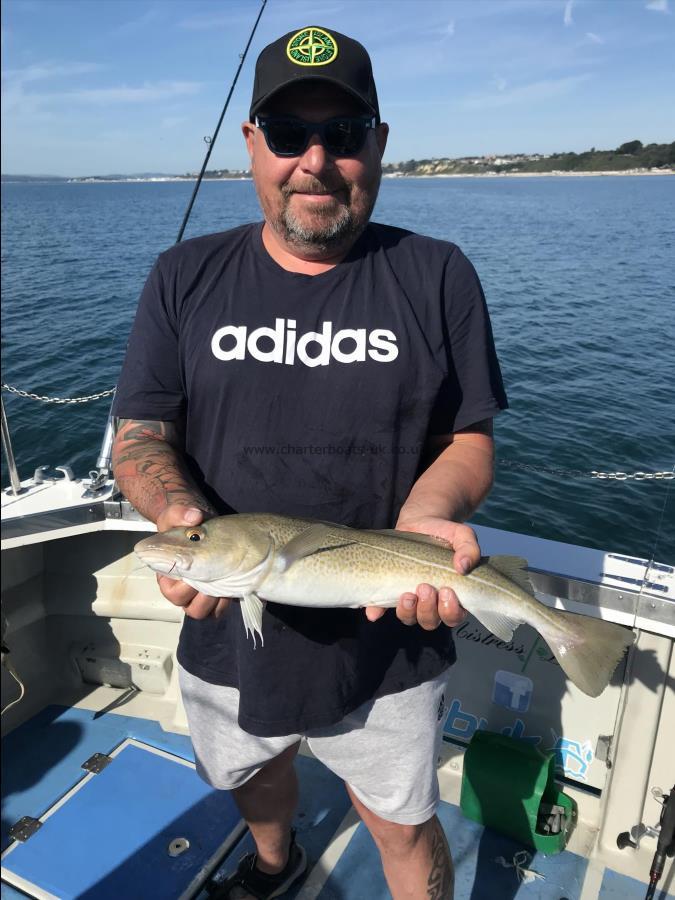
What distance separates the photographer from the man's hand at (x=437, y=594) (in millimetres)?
2256

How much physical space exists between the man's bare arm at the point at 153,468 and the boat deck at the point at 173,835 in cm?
225

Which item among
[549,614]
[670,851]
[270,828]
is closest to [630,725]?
[670,851]

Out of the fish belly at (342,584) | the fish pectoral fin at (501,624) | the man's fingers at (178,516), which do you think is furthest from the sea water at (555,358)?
the man's fingers at (178,516)

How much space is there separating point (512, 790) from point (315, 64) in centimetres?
355

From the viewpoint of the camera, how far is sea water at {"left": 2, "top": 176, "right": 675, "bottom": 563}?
25.3 ft

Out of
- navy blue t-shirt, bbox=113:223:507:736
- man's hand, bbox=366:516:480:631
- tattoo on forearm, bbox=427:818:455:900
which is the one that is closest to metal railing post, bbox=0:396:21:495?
navy blue t-shirt, bbox=113:223:507:736

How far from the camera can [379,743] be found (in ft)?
8.35

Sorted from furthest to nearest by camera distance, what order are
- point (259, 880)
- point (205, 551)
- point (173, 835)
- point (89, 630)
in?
point (89, 630) < point (173, 835) < point (259, 880) < point (205, 551)

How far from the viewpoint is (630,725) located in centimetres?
335

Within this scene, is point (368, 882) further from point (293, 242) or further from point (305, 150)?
point (305, 150)

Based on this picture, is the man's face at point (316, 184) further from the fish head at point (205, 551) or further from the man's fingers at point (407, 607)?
the man's fingers at point (407, 607)

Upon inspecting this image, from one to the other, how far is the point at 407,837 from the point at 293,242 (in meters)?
2.36

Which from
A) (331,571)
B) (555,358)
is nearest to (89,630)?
(331,571)

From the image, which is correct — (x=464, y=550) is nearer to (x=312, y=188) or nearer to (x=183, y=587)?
(x=183, y=587)
